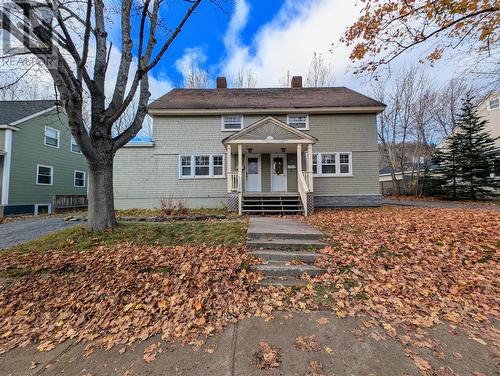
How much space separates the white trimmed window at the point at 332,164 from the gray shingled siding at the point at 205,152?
281 millimetres

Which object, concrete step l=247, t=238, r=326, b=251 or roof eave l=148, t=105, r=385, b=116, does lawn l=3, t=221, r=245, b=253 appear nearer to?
concrete step l=247, t=238, r=326, b=251

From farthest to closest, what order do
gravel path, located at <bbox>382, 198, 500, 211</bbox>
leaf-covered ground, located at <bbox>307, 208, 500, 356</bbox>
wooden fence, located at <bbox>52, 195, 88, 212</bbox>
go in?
wooden fence, located at <bbox>52, 195, 88, 212</bbox>
gravel path, located at <bbox>382, 198, 500, 211</bbox>
leaf-covered ground, located at <bbox>307, 208, 500, 356</bbox>

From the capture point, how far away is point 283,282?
159 inches

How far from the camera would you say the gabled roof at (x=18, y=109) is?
14.3m

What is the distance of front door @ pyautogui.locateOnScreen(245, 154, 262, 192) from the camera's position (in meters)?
13.0

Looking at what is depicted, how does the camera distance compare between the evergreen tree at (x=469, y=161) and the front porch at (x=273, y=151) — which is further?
the evergreen tree at (x=469, y=161)

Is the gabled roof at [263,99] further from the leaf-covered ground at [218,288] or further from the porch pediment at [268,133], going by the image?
the leaf-covered ground at [218,288]

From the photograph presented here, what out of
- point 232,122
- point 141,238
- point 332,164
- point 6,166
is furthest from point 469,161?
point 6,166

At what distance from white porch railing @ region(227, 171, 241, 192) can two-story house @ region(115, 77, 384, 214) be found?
150 cm

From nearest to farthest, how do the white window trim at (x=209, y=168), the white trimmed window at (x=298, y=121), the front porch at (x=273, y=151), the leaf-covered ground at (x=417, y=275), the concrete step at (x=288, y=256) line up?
the leaf-covered ground at (x=417, y=275), the concrete step at (x=288, y=256), the front porch at (x=273, y=151), the white window trim at (x=209, y=168), the white trimmed window at (x=298, y=121)

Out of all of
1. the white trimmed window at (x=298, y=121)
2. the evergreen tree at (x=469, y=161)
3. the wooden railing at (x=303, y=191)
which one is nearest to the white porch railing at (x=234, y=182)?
the wooden railing at (x=303, y=191)

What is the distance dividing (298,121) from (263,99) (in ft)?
8.83

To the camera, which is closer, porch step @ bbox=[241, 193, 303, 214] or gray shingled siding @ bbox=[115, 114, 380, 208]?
porch step @ bbox=[241, 193, 303, 214]

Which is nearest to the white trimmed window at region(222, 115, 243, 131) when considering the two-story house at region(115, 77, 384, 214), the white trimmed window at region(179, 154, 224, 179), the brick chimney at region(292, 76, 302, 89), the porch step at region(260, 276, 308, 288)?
the two-story house at region(115, 77, 384, 214)
